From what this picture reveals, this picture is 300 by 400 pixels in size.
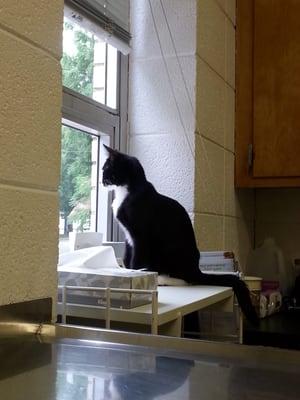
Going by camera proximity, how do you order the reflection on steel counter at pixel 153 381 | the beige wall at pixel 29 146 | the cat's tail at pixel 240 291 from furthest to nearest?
1. the cat's tail at pixel 240 291
2. the beige wall at pixel 29 146
3. the reflection on steel counter at pixel 153 381

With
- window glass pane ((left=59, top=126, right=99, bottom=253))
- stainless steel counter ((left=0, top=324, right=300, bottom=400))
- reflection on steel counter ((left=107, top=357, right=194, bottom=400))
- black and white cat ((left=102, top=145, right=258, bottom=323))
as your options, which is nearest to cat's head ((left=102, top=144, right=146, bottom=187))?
black and white cat ((left=102, top=145, right=258, bottom=323))

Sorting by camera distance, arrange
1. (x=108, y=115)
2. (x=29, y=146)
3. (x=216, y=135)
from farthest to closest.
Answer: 1. (x=216, y=135)
2. (x=108, y=115)
3. (x=29, y=146)

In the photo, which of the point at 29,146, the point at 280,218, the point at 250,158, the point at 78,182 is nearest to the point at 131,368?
the point at 29,146

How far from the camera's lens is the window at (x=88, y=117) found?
5.21 feet

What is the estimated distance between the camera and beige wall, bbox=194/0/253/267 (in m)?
1.87

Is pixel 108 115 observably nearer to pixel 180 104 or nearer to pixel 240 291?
pixel 180 104

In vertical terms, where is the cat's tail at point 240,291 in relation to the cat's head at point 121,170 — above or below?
below

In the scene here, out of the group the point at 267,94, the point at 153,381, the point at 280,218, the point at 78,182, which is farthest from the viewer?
the point at 280,218

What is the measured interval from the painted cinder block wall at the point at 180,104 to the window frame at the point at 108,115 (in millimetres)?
33

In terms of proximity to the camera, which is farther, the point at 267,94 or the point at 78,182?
the point at 267,94

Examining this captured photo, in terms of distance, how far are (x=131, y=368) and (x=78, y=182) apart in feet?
3.26

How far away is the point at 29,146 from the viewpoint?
2.95 ft

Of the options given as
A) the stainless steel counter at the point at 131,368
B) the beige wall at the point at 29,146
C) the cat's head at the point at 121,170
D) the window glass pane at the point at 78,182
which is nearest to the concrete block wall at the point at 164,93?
the window glass pane at the point at 78,182

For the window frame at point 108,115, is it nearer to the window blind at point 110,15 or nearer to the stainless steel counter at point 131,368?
the window blind at point 110,15
